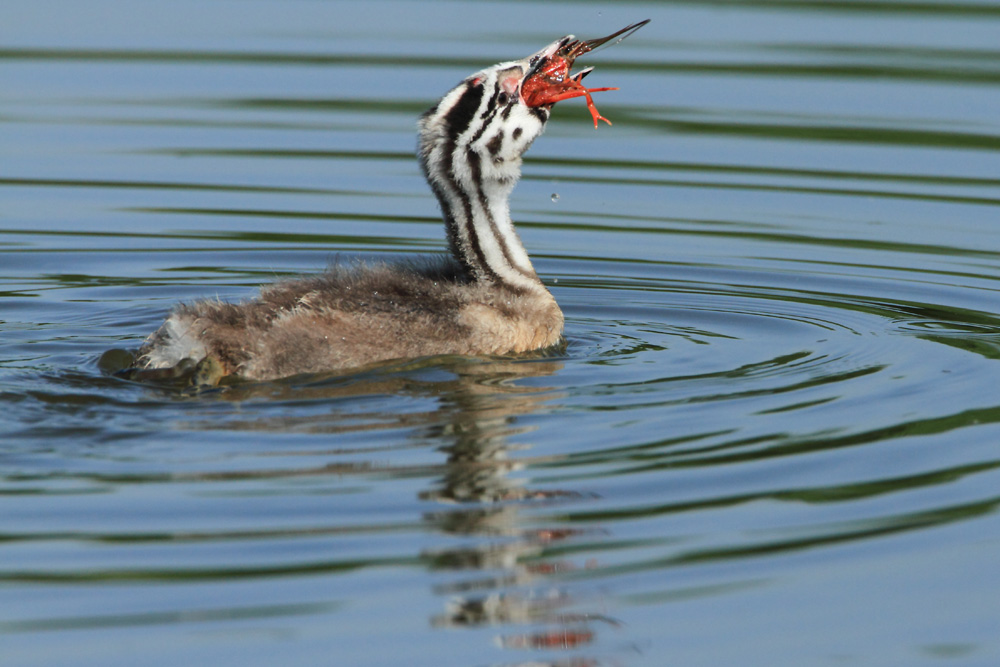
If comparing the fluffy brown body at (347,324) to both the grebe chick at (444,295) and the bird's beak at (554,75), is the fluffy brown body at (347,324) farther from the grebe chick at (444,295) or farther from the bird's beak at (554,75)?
the bird's beak at (554,75)

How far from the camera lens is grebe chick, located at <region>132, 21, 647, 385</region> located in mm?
8758

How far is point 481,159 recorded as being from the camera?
31.4 feet

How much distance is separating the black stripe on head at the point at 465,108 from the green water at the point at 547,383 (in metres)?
1.44

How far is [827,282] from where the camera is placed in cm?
1213

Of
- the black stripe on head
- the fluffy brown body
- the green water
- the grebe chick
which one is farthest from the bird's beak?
the green water

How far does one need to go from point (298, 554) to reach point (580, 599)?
1.16 m

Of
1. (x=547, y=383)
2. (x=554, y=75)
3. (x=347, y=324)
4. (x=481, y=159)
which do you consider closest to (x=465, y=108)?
(x=481, y=159)

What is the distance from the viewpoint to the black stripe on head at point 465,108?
9453 millimetres

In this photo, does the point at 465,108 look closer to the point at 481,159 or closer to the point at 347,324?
the point at 481,159

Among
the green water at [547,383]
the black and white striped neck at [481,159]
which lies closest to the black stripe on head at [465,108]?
the black and white striped neck at [481,159]

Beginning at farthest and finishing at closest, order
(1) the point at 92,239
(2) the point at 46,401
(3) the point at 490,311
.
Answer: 1. (1) the point at 92,239
2. (3) the point at 490,311
3. (2) the point at 46,401

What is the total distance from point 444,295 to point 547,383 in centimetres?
83

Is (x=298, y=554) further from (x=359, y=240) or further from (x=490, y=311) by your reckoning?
(x=359, y=240)

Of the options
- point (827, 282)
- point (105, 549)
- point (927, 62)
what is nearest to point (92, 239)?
point (827, 282)
